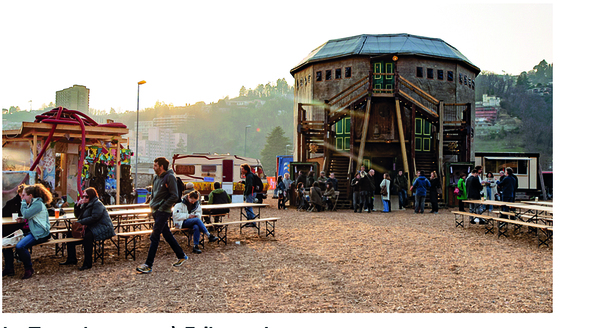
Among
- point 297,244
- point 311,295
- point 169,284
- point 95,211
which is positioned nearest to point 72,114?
point 95,211

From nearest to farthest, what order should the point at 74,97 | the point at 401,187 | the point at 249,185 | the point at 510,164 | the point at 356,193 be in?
the point at 249,185 < the point at 356,193 < the point at 74,97 < the point at 401,187 < the point at 510,164

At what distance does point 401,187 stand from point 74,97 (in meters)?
13.1

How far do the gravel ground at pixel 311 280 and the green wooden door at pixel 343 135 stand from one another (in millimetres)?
15977

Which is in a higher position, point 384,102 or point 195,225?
point 384,102

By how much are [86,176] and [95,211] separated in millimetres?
9281

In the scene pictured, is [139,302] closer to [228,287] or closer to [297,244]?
[228,287]

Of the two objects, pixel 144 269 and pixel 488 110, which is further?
pixel 488 110

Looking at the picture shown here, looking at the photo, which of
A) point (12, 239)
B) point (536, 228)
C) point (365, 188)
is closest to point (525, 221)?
point (536, 228)

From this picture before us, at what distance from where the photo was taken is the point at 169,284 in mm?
6527

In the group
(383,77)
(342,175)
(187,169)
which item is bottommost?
(342,175)

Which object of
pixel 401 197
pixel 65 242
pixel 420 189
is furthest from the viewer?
pixel 401 197

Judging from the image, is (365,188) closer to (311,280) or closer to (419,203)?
(419,203)

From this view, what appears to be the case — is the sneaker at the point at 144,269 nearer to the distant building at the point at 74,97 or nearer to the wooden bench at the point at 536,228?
the wooden bench at the point at 536,228

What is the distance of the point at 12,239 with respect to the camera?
7020 millimetres
